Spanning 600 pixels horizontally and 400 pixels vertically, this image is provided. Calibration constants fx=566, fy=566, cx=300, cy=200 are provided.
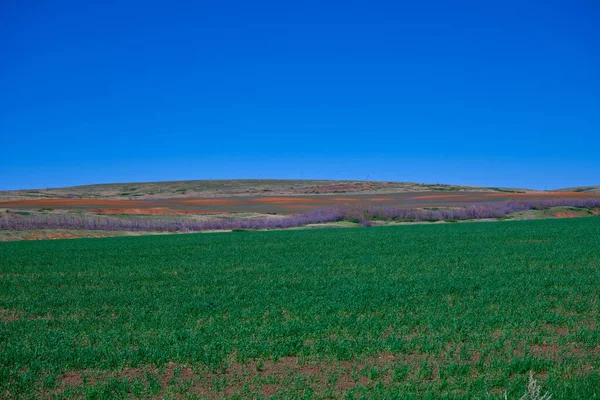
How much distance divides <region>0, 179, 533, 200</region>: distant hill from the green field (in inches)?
3839

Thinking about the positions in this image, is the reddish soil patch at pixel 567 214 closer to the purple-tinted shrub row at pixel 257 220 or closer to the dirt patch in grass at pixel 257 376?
the purple-tinted shrub row at pixel 257 220

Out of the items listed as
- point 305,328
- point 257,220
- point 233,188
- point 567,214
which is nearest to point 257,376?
point 305,328

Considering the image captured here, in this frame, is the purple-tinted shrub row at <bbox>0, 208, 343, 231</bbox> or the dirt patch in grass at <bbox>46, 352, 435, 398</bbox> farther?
the purple-tinted shrub row at <bbox>0, 208, 343, 231</bbox>

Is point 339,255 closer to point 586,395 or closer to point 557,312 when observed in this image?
point 557,312

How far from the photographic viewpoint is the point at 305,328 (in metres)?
10.7

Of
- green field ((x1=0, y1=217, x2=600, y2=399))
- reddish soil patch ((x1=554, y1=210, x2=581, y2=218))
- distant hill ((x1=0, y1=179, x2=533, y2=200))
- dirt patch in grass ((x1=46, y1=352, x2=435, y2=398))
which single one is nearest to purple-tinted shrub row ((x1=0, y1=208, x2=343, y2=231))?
green field ((x1=0, y1=217, x2=600, y2=399))

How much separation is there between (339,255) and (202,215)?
35.3 meters

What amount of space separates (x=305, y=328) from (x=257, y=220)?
134ft

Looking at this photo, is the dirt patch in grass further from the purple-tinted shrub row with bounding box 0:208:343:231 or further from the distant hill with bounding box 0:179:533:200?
the distant hill with bounding box 0:179:533:200

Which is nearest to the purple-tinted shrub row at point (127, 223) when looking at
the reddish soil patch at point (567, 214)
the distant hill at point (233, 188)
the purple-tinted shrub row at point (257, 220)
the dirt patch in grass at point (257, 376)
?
the purple-tinted shrub row at point (257, 220)

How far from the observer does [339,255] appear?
2381cm

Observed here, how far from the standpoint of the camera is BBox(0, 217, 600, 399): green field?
7.90 m

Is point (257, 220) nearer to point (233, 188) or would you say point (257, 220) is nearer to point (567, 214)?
point (567, 214)

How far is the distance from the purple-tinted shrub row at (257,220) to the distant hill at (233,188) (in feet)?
198
